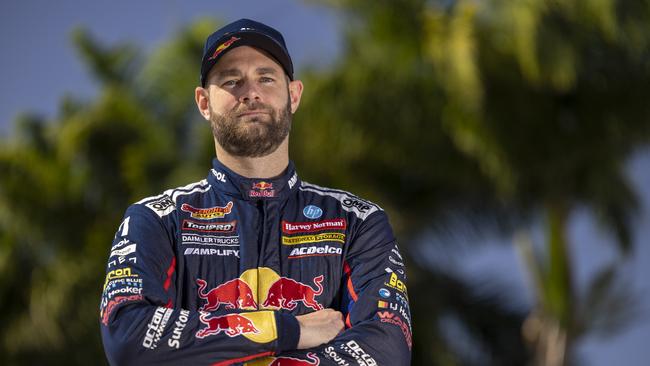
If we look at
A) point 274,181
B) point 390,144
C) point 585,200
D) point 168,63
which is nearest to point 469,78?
point 390,144

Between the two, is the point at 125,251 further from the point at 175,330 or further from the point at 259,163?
the point at 259,163

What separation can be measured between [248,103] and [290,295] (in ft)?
2.38

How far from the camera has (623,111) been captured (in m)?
21.3

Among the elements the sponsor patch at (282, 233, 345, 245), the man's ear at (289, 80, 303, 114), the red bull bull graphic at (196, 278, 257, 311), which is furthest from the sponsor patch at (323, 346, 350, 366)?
the man's ear at (289, 80, 303, 114)

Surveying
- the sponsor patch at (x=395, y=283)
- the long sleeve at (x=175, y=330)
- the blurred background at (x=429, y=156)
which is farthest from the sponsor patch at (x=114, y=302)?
the blurred background at (x=429, y=156)

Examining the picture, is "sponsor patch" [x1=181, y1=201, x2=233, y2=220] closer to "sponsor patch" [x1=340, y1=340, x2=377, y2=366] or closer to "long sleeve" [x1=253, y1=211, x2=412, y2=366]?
"long sleeve" [x1=253, y1=211, x2=412, y2=366]

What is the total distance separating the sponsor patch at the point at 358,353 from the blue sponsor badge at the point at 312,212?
60 cm

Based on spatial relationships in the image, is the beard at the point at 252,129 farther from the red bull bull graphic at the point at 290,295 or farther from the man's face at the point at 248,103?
the red bull bull graphic at the point at 290,295

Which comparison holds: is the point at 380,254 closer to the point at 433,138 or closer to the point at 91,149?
the point at 433,138

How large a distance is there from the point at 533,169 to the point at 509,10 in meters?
3.22

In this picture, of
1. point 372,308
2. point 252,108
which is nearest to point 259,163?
point 252,108

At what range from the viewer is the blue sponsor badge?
14.1 feet

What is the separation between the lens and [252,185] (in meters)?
4.26

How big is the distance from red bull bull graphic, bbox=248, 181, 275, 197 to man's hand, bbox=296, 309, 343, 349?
0.53 metres
